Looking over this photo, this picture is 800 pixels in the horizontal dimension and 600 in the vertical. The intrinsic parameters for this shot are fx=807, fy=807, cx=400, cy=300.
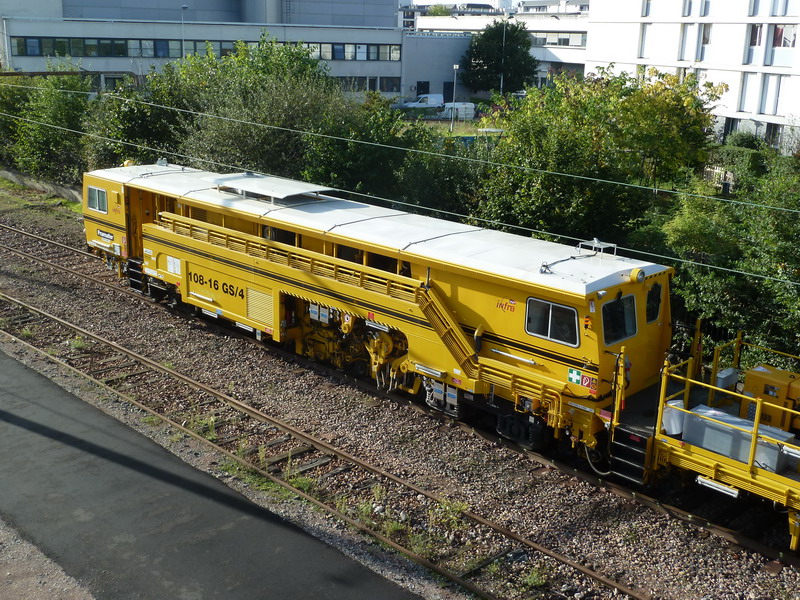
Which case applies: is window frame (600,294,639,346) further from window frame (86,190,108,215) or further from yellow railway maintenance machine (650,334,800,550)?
window frame (86,190,108,215)

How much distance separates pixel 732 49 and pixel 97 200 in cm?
3266

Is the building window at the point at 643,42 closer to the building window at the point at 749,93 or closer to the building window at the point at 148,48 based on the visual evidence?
the building window at the point at 749,93

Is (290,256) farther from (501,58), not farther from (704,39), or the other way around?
(501,58)

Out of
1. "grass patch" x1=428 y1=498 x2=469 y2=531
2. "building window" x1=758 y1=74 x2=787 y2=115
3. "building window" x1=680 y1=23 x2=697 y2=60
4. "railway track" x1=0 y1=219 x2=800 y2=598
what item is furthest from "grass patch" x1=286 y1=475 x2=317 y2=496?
"building window" x1=680 y1=23 x2=697 y2=60

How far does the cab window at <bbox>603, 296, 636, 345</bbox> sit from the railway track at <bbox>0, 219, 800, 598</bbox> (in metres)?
2.29

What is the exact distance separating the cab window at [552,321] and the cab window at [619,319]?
49cm

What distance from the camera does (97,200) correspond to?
21188 mm

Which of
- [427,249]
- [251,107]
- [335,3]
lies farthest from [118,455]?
[335,3]

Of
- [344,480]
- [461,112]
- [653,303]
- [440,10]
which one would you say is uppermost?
[440,10]

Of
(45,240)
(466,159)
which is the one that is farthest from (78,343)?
(45,240)

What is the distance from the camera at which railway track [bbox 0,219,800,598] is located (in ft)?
35.1

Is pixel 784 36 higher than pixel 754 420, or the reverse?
pixel 784 36

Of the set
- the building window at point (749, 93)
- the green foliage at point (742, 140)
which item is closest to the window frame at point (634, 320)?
A: the green foliage at point (742, 140)

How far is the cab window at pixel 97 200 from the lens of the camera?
2090cm
